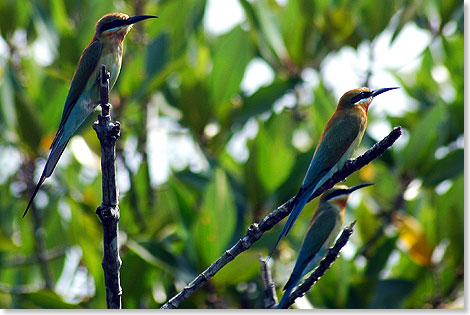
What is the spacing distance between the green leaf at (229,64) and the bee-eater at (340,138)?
823 mm

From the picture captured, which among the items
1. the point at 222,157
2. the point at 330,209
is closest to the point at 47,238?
the point at 222,157

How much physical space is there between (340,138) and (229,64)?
3.25ft

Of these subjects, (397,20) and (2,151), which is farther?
(2,151)

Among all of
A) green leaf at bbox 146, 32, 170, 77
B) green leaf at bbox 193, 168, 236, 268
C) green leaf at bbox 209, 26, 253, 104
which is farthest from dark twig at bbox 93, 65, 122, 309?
green leaf at bbox 209, 26, 253, 104

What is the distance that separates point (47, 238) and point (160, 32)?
30.4 inches

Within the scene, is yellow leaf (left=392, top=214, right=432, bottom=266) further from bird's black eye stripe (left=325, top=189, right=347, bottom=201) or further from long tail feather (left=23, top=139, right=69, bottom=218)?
long tail feather (left=23, top=139, right=69, bottom=218)

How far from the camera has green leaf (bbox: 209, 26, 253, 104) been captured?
95.8 inches

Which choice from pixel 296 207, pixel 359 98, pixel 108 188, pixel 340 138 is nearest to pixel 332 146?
pixel 340 138

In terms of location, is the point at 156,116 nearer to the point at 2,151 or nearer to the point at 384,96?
the point at 2,151

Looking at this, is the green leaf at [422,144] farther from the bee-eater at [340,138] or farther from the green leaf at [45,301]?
the green leaf at [45,301]

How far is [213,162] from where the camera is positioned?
2320 millimetres

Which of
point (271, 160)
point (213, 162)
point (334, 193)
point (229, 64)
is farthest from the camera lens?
point (229, 64)

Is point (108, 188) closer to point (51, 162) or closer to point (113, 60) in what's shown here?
point (51, 162)

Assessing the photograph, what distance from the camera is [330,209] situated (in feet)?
5.44
